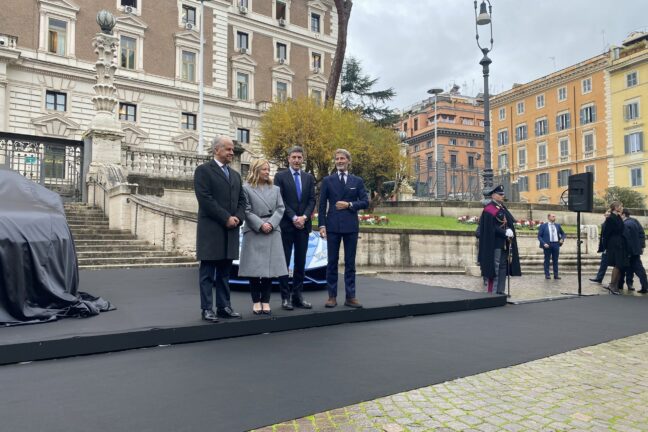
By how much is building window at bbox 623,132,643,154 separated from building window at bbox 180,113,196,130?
149 feet

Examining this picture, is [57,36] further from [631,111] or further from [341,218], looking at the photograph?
[631,111]

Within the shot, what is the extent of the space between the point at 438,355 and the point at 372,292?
11.2 feet

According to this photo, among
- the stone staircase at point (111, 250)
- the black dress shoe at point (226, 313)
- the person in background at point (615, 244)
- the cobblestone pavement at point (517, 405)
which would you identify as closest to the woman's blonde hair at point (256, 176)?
the black dress shoe at point (226, 313)

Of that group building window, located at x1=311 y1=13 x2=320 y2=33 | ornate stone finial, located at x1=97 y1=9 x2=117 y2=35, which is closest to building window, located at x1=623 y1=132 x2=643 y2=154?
building window, located at x1=311 y1=13 x2=320 y2=33

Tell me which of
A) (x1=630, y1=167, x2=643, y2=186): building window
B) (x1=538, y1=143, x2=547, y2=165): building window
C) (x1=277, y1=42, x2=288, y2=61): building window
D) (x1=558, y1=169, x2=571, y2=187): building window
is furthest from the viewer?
(x1=538, y1=143, x2=547, y2=165): building window

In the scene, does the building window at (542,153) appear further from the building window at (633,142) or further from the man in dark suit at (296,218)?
the man in dark suit at (296,218)

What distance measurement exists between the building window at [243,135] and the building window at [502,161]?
39.2 metres

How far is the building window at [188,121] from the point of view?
38156mm

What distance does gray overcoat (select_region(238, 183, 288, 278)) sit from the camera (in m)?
5.43

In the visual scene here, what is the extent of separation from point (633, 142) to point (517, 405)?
56.7m

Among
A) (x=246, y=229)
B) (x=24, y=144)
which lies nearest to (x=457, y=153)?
(x=24, y=144)

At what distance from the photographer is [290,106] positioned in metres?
23.2

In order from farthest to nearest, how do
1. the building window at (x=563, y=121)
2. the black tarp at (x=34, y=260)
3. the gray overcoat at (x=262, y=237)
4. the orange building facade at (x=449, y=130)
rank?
1. the orange building facade at (x=449, y=130)
2. the building window at (x=563, y=121)
3. the gray overcoat at (x=262, y=237)
4. the black tarp at (x=34, y=260)

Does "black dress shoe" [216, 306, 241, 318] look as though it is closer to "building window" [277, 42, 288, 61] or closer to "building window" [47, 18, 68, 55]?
"building window" [47, 18, 68, 55]
